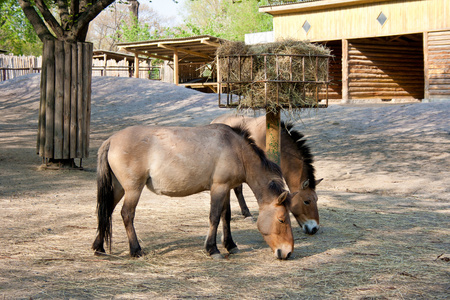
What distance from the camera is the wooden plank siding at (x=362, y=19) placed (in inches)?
738

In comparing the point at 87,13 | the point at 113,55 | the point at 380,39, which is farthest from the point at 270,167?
the point at 113,55

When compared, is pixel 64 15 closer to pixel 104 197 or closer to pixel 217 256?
pixel 104 197

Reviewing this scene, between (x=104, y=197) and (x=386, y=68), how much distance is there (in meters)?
20.4

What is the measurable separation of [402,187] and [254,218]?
4.07 meters

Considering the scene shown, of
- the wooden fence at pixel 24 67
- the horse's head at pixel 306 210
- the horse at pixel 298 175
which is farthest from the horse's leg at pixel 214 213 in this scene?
the wooden fence at pixel 24 67

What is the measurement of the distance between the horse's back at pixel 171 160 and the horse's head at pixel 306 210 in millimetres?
1310

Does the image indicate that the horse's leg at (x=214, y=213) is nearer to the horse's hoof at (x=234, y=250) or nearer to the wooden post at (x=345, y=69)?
the horse's hoof at (x=234, y=250)

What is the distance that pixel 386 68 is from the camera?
2264 cm

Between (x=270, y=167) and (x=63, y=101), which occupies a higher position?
(x=63, y=101)

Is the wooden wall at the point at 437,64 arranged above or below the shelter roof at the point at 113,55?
below

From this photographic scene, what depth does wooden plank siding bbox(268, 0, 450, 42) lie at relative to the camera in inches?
738

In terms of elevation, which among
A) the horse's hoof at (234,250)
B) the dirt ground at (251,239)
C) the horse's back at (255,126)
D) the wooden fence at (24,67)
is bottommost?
the horse's hoof at (234,250)

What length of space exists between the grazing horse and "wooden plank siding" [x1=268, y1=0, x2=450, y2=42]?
13.8m

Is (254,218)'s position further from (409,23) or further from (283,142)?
(409,23)
